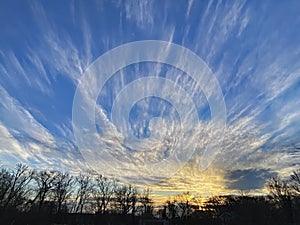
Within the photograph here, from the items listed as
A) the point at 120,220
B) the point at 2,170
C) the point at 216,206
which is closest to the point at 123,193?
the point at 120,220

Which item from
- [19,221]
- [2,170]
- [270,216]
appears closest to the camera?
[19,221]

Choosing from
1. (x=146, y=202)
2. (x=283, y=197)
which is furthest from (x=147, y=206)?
(x=283, y=197)

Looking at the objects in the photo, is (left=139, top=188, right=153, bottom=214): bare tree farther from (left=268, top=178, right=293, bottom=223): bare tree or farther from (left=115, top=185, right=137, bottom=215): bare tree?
(left=268, top=178, right=293, bottom=223): bare tree

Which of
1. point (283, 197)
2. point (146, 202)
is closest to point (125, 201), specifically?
point (146, 202)

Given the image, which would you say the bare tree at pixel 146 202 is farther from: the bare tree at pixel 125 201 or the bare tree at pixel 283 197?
the bare tree at pixel 283 197

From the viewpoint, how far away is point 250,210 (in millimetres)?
49719

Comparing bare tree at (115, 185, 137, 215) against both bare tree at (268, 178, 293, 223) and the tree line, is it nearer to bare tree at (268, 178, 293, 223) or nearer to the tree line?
the tree line

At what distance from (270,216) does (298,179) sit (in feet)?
46.8

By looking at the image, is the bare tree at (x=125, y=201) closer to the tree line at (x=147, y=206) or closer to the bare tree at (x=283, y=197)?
the tree line at (x=147, y=206)

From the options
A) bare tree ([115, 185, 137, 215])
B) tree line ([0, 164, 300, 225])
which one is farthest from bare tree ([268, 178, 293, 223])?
bare tree ([115, 185, 137, 215])

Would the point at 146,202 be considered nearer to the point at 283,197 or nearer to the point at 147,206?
the point at 147,206

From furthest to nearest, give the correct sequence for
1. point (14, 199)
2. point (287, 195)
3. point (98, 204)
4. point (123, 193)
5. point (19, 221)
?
point (123, 193)
point (98, 204)
point (287, 195)
point (19, 221)
point (14, 199)

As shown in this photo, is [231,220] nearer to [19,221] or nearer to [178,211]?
[178,211]

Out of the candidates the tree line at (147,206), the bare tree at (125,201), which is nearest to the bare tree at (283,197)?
the tree line at (147,206)
